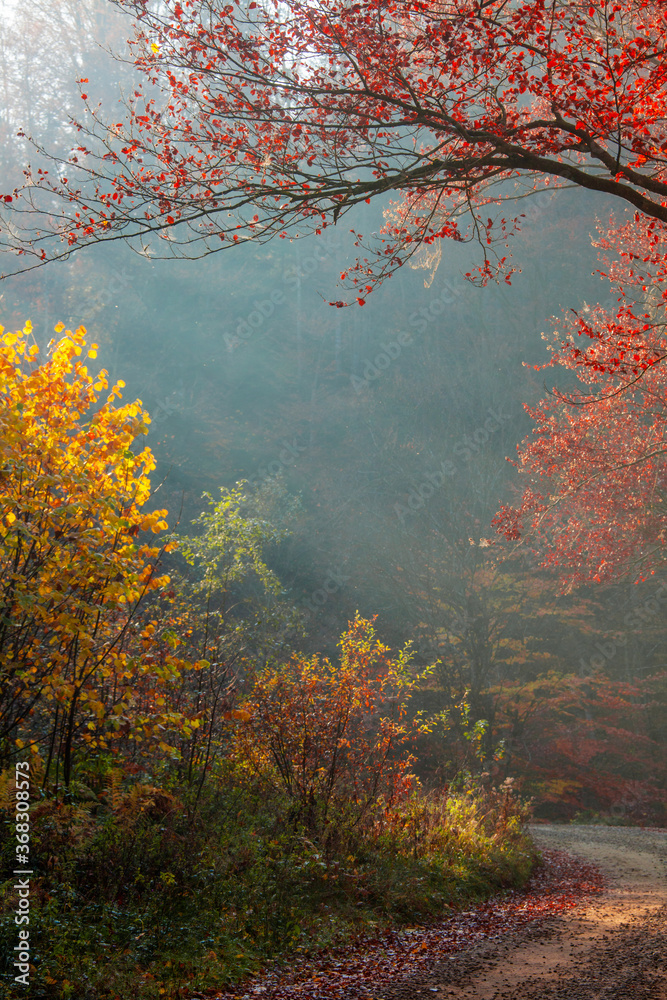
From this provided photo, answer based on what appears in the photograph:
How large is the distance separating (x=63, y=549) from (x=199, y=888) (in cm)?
248

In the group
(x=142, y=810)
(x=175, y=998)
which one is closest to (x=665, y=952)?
(x=175, y=998)

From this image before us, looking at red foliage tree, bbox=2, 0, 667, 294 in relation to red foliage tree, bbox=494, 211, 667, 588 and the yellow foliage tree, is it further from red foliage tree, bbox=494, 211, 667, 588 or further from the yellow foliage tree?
red foliage tree, bbox=494, 211, 667, 588

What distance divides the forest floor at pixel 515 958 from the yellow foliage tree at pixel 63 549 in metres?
1.87

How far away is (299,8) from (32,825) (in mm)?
5937

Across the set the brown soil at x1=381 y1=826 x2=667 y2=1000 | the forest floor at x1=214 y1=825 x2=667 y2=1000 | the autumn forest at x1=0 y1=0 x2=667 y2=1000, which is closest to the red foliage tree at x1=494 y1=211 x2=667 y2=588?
the autumn forest at x1=0 y1=0 x2=667 y2=1000

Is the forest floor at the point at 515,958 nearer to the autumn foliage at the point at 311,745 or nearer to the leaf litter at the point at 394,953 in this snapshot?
the leaf litter at the point at 394,953

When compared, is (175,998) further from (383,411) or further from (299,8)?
(383,411)

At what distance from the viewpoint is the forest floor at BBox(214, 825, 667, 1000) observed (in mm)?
3684

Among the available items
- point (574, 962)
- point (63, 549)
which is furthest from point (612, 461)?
point (63, 549)

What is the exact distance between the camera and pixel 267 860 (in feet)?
16.5

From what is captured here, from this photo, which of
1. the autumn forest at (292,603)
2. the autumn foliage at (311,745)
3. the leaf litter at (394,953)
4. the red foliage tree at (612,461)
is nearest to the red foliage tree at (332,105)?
the autumn forest at (292,603)

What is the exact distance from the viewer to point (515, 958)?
437 cm

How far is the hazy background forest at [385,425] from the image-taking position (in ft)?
59.5

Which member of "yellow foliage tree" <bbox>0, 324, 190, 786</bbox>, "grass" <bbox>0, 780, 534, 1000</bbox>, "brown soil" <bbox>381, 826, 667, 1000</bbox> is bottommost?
"brown soil" <bbox>381, 826, 667, 1000</bbox>
